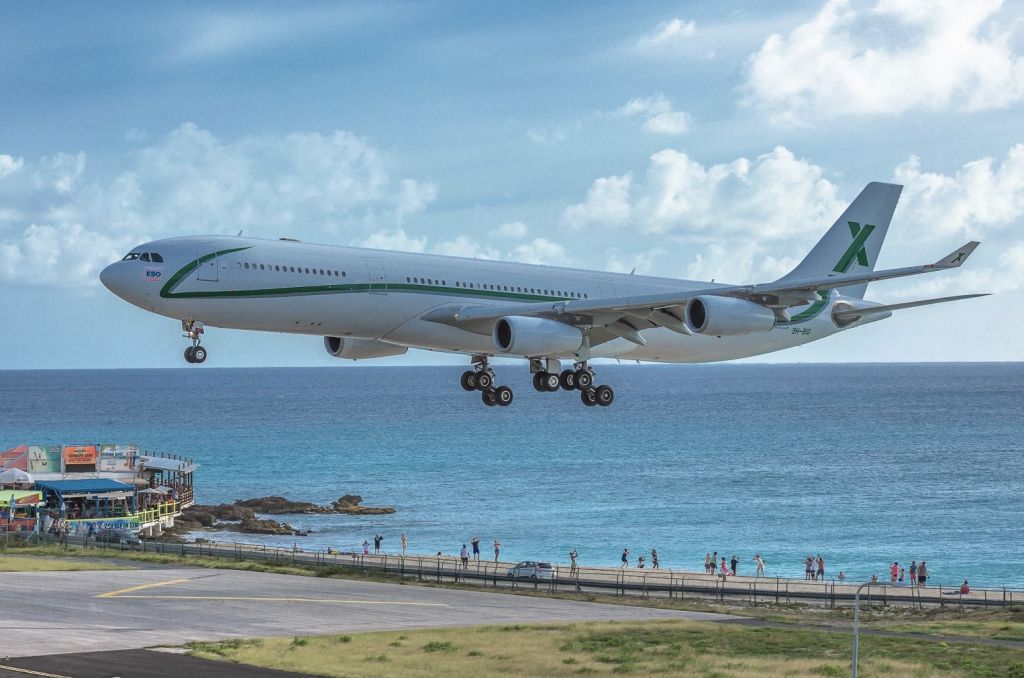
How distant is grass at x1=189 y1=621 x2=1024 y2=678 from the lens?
41.4 metres

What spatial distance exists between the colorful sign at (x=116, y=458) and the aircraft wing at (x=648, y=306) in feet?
216

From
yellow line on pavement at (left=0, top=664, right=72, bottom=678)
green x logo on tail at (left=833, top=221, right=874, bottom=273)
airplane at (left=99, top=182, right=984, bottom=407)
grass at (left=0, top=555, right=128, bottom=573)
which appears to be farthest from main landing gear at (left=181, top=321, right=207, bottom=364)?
green x logo on tail at (left=833, top=221, right=874, bottom=273)

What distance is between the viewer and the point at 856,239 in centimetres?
6319

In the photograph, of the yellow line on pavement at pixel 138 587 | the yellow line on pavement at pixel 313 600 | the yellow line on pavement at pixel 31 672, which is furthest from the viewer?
the yellow line on pavement at pixel 313 600

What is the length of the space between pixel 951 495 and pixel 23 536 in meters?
103

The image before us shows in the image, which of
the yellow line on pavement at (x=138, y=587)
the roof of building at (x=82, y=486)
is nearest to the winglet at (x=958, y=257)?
the yellow line on pavement at (x=138, y=587)

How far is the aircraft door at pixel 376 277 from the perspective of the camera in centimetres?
4691

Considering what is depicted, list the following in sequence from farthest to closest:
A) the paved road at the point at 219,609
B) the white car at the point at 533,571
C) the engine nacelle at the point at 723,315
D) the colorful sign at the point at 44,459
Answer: the colorful sign at the point at 44,459
the white car at the point at 533,571
the engine nacelle at the point at 723,315
the paved road at the point at 219,609

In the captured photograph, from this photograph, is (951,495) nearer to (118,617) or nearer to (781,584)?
(781,584)

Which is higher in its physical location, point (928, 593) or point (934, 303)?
point (934, 303)

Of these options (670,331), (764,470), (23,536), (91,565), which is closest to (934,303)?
(670,331)

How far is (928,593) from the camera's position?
247ft

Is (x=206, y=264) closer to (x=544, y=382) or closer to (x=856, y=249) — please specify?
(x=544, y=382)

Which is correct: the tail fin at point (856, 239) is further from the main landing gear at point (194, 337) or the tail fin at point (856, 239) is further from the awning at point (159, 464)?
the awning at point (159, 464)
